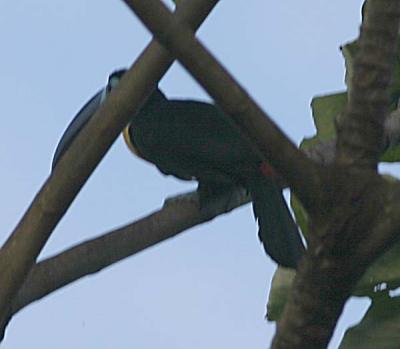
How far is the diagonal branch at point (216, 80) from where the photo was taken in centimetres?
154

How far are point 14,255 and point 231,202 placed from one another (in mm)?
2161

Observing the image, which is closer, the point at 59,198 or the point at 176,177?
the point at 59,198

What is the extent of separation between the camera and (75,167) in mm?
1863

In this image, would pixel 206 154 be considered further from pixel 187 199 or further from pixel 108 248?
pixel 108 248

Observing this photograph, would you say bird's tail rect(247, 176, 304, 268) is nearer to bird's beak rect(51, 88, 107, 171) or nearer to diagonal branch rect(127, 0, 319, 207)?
bird's beak rect(51, 88, 107, 171)

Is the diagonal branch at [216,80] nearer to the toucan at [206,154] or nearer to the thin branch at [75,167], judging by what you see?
the thin branch at [75,167]

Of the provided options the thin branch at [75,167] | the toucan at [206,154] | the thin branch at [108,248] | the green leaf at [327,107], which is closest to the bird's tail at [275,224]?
the toucan at [206,154]

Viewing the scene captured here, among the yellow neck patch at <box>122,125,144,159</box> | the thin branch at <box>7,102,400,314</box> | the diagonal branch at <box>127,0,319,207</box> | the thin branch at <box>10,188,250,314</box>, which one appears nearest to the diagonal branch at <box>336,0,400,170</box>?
the diagonal branch at <box>127,0,319,207</box>

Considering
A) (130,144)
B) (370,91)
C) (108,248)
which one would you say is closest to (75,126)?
(108,248)

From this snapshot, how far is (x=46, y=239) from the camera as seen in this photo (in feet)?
6.21

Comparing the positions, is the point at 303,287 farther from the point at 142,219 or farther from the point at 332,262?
the point at 142,219

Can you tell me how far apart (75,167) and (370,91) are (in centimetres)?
54

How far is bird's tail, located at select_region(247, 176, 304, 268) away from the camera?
3.04 meters

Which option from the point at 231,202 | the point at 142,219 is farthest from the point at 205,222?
the point at 231,202
